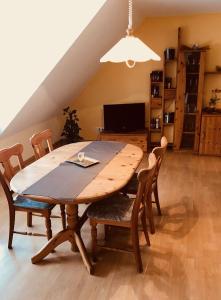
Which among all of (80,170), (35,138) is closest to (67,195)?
(80,170)

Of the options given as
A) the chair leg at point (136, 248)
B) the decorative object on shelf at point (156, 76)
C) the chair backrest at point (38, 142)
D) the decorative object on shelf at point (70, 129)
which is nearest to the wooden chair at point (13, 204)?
the chair backrest at point (38, 142)

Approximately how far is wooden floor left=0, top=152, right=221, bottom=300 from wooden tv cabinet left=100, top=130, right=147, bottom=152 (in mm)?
2169

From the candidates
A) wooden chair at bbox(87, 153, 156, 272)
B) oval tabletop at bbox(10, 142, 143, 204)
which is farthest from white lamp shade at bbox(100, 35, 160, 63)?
oval tabletop at bbox(10, 142, 143, 204)

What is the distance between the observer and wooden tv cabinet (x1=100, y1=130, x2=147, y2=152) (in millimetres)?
5332

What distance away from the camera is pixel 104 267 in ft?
7.71

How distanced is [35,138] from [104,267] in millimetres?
1532

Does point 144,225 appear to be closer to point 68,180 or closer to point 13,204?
point 68,180

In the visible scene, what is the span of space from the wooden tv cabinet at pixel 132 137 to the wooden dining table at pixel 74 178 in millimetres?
2425

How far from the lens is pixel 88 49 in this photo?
4.06 m

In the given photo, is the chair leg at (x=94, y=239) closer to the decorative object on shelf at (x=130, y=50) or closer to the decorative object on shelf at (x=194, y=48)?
the decorative object on shelf at (x=130, y=50)

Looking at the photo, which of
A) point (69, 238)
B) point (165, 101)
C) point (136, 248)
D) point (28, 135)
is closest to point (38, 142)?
point (69, 238)

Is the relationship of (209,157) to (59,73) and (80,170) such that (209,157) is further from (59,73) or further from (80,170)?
→ (80,170)

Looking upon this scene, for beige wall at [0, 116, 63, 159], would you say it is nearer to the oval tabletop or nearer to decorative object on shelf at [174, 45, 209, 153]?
the oval tabletop

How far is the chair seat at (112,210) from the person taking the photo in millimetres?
2251
